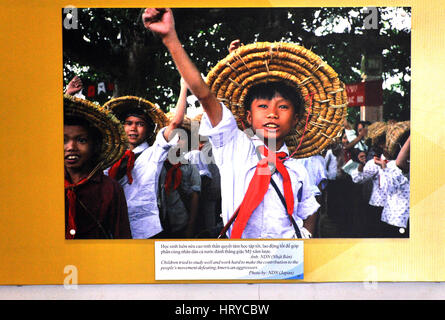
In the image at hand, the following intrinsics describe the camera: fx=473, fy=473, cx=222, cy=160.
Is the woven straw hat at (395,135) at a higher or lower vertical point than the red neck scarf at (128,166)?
higher

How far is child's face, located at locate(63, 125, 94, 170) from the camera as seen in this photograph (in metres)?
4.97

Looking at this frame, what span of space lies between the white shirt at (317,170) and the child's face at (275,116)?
386 millimetres

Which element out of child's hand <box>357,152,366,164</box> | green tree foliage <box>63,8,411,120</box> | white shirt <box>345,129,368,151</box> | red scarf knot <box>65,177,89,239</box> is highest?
green tree foliage <box>63,8,411,120</box>

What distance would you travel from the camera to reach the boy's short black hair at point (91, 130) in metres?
4.96

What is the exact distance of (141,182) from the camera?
497 centimetres

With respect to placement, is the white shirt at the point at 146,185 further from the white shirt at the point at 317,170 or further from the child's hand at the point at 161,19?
the white shirt at the point at 317,170

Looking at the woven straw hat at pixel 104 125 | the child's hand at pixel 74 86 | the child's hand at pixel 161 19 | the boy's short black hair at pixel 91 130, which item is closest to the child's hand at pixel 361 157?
the child's hand at pixel 161 19

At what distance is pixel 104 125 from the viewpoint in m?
4.96

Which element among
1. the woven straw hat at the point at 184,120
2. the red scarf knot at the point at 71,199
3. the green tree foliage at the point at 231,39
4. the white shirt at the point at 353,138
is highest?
the green tree foliage at the point at 231,39

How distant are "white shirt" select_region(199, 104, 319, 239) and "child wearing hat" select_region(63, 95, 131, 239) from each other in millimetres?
1074

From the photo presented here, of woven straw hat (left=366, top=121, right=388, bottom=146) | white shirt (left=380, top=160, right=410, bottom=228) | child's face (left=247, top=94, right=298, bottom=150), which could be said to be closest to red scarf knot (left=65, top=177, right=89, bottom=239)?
child's face (left=247, top=94, right=298, bottom=150)
